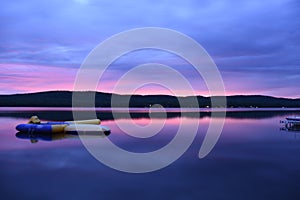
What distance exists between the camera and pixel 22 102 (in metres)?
127

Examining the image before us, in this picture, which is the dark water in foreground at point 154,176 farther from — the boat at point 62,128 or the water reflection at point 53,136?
the boat at point 62,128

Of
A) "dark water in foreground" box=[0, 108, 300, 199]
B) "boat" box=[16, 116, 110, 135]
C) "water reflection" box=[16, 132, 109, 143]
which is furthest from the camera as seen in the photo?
"boat" box=[16, 116, 110, 135]

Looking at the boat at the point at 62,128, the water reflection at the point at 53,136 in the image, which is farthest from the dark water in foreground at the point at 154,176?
the boat at the point at 62,128

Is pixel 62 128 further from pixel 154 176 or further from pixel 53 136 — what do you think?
pixel 154 176

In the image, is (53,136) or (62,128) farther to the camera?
(62,128)

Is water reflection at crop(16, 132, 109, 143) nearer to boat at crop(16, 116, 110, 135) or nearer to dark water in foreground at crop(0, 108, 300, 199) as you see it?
boat at crop(16, 116, 110, 135)

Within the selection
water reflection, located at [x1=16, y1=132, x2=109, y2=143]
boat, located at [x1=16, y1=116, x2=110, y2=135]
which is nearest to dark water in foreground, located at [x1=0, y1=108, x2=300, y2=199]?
water reflection, located at [x1=16, y1=132, x2=109, y2=143]

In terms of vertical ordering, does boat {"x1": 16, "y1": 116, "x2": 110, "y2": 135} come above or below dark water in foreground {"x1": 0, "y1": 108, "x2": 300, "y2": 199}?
above

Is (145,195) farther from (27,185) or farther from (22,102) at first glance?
(22,102)

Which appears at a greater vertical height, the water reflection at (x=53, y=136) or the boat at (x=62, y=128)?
the boat at (x=62, y=128)

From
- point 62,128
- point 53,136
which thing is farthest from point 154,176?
point 62,128

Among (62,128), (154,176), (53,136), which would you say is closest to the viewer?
(154,176)

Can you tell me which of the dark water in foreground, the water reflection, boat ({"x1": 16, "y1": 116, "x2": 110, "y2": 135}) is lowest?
the dark water in foreground

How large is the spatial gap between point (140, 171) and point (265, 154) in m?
7.24
